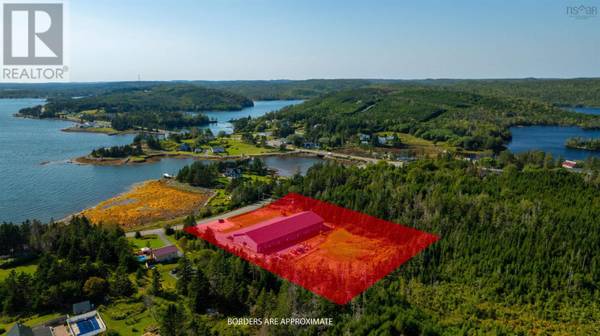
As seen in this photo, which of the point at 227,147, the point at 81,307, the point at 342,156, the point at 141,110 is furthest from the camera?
the point at 141,110

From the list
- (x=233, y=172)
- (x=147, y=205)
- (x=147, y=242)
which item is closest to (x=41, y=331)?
(x=147, y=242)

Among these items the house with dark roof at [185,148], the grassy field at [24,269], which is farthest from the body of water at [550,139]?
the grassy field at [24,269]

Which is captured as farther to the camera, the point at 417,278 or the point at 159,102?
the point at 159,102

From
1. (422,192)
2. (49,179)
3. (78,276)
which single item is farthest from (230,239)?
(49,179)

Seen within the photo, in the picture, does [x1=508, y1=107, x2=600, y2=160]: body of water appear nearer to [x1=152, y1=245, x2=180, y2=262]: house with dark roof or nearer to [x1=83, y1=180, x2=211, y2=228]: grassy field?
[x1=83, y1=180, x2=211, y2=228]: grassy field

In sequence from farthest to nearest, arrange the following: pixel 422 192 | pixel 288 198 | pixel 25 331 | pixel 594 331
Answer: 1. pixel 288 198
2. pixel 422 192
3. pixel 594 331
4. pixel 25 331

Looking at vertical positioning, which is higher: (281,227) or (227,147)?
(227,147)

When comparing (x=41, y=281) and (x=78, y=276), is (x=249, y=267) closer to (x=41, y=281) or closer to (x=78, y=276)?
(x=78, y=276)
